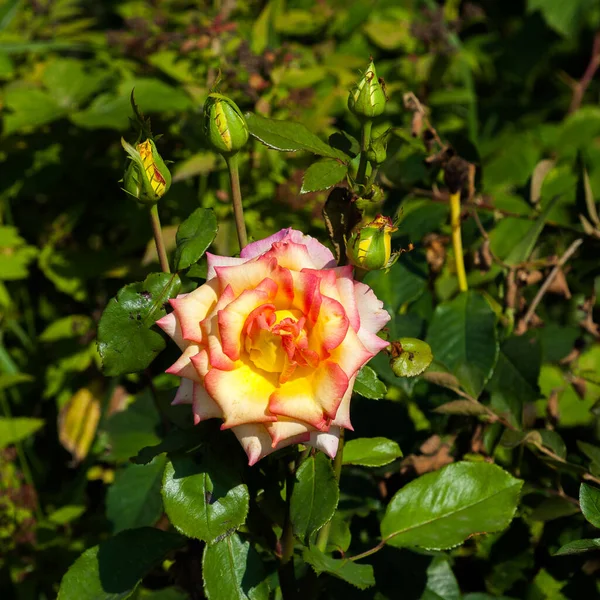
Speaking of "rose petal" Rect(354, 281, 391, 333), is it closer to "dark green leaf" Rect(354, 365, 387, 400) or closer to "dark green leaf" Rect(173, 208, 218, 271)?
"dark green leaf" Rect(354, 365, 387, 400)

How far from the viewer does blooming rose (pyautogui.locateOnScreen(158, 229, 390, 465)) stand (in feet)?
1.92

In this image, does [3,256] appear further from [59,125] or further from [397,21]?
[397,21]

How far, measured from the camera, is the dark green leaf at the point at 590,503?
70 cm

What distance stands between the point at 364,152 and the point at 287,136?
2.9 inches

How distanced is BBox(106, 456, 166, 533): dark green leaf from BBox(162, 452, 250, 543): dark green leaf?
1.23ft

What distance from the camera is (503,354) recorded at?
1.02 meters

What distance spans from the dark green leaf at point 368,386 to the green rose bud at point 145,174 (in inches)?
9.6

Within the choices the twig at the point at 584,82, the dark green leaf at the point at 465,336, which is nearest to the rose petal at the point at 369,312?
the dark green leaf at the point at 465,336

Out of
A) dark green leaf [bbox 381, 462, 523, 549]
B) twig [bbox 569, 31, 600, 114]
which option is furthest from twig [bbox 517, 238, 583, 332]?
twig [bbox 569, 31, 600, 114]

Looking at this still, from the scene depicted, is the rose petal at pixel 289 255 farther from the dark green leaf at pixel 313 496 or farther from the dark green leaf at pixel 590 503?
the dark green leaf at pixel 590 503

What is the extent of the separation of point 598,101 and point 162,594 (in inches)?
81.8

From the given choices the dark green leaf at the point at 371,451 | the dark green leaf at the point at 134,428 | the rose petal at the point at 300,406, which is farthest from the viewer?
the dark green leaf at the point at 134,428

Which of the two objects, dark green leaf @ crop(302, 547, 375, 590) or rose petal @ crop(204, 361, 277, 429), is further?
dark green leaf @ crop(302, 547, 375, 590)

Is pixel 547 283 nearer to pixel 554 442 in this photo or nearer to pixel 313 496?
pixel 554 442
